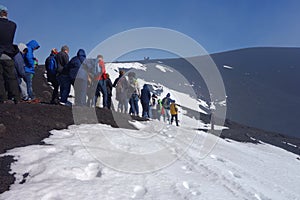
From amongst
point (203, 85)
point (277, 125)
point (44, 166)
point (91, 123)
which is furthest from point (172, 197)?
point (203, 85)

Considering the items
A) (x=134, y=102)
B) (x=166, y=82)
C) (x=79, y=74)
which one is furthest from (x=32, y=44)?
(x=166, y=82)

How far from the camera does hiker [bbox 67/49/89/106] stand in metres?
8.95

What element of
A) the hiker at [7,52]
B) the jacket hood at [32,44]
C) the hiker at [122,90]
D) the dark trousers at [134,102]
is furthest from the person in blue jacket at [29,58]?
the dark trousers at [134,102]

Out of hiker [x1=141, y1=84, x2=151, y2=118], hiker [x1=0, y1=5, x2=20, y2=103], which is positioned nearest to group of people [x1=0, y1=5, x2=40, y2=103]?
hiker [x1=0, y1=5, x2=20, y2=103]

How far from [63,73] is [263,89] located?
8064 centimetres

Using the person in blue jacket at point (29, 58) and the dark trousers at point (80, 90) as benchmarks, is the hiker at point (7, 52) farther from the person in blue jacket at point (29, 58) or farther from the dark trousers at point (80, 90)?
the dark trousers at point (80, 90)

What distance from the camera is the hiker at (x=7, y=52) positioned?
647cm

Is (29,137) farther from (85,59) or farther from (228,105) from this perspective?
(228,105)

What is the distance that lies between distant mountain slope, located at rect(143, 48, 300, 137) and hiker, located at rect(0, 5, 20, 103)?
50145mm

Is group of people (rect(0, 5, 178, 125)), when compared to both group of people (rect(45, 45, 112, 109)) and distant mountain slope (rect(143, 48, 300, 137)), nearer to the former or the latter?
group of people (rect(45, 45, 112, 109))

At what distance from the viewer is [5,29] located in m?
6.49

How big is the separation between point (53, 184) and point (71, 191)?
305 millimetres

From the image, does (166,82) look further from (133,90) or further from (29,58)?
(29,58)

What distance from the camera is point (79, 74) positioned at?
8977mm
